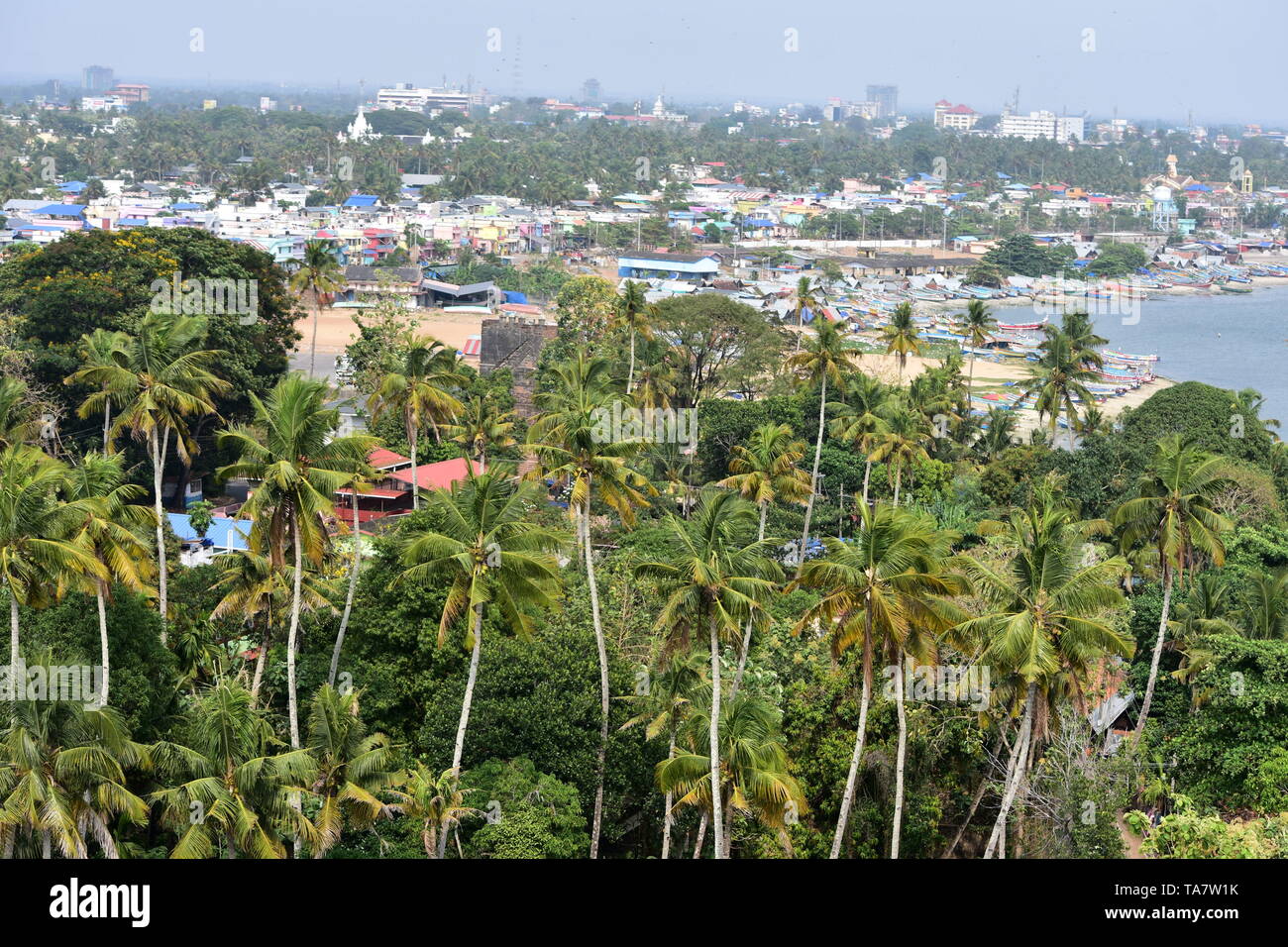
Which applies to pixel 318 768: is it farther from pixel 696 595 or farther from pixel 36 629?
pixel 36 629

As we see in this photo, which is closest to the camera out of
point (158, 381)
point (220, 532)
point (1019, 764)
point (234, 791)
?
point (234, 791)

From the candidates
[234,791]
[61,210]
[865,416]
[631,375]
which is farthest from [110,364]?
[61,210]

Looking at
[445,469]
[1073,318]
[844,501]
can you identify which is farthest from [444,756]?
Result: [1073,318]

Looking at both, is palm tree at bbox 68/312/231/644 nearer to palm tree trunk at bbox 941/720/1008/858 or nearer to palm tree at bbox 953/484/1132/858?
palm tree trunk at bbox 941/720/1008/858

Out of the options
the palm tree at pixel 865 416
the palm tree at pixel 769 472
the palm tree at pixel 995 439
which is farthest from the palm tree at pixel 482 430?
the palm tree at pixel 995 439

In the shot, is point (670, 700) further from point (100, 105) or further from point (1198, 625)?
point (100, 105)

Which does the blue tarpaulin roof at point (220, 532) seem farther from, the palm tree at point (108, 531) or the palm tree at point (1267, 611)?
the palm tree at point (1267, 611)

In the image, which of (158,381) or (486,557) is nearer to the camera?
(486,557)
